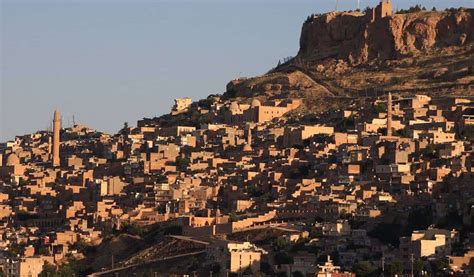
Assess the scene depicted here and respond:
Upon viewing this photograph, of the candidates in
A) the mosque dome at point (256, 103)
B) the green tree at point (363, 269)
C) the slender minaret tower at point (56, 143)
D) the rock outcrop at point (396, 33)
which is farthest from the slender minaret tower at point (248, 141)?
the green tree at point (363, 269)

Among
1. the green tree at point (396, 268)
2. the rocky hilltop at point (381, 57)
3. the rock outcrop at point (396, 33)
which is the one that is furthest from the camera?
the rock outcrop at point (396, 33)

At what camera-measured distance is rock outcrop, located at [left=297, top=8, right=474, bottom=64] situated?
313ft

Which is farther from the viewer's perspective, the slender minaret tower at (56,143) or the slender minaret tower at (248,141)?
the slender minaret tower at (56,143)

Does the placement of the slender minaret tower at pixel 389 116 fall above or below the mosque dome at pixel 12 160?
above

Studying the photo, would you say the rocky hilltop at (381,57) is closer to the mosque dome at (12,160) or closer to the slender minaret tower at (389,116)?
the slender minaret tower at (389,116)

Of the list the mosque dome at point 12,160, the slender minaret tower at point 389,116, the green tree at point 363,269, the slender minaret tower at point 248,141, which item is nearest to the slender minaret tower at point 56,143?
the mosque dome at point 12,160

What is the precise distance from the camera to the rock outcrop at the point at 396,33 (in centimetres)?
9538

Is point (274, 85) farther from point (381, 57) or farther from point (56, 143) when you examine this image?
point (56, 143)

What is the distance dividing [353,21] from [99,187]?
2363cm

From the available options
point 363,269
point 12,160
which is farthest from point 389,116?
point 363,269

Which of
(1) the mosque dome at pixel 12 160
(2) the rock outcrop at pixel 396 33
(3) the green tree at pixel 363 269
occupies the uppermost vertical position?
(2) the rock outcrop at pixel 396 33

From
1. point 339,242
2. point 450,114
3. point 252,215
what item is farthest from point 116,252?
point 450,114

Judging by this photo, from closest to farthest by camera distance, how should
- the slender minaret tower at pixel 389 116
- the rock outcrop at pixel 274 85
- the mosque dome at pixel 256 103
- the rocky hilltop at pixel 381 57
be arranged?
the slender minaret tower at pixel 389 116
the mosque dome at pixel 256 103
the rocky hilltop at pixel 381 57
the rock outcrop at pixel 274 85

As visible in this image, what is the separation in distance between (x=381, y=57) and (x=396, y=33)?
5.08ft
